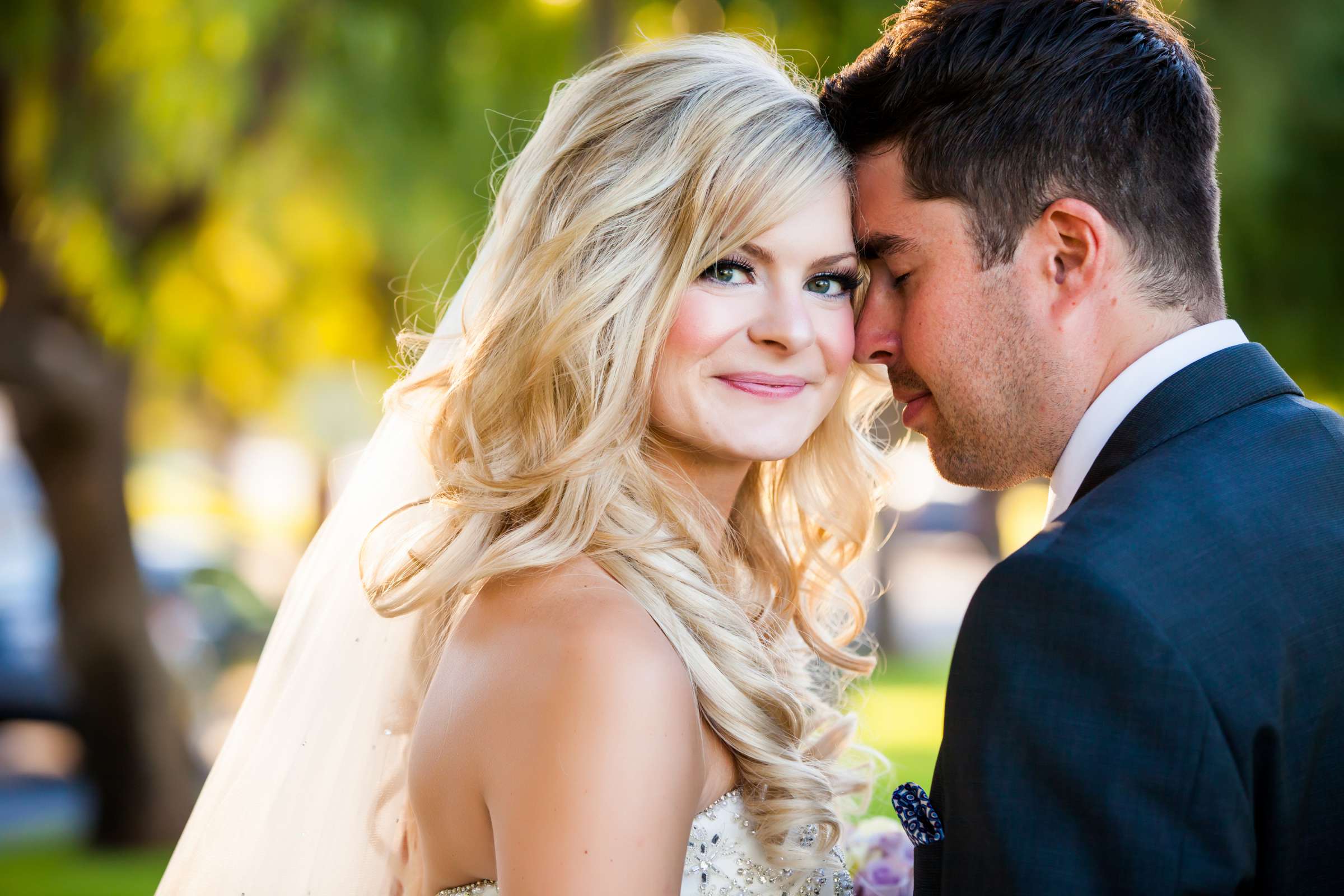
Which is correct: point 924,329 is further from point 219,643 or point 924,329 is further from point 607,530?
point 219,643

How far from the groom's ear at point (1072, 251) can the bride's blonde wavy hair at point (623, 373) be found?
1.73 ft

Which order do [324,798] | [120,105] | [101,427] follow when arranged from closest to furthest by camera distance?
[324,798] → [120,105] → [101,427]

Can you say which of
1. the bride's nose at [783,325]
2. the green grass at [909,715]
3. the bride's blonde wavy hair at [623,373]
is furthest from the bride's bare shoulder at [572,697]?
the green grass at [909,715]

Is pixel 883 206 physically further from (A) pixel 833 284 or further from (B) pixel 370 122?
(B) pixel 370 122

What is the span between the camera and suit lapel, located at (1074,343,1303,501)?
6.59ft

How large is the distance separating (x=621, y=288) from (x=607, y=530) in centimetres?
49

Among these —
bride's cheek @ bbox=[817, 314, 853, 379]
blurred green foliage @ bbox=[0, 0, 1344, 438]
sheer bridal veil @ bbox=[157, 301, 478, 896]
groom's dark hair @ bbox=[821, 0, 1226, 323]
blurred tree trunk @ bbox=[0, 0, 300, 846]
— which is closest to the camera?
groom's dark hair @ bbox=[821, 0, 1226, 323]

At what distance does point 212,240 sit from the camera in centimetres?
970

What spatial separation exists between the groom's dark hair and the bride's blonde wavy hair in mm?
335

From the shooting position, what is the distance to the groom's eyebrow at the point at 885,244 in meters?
2.57

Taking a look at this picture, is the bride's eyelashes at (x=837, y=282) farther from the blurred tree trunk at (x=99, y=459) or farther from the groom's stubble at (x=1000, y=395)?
the blurred tree trunk at (x=99, y=459)

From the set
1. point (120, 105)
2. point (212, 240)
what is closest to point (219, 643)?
point (212, 240)

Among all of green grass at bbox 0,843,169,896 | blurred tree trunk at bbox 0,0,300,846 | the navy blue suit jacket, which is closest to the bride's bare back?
the navy blue suit jacket

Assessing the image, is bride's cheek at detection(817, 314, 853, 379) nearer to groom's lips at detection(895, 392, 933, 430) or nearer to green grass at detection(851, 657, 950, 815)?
groom's lips at detection(895, 392, 933, 430)
